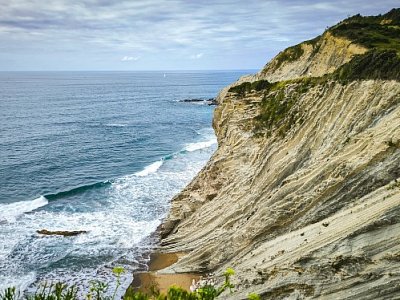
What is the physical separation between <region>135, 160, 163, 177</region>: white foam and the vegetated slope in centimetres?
1701

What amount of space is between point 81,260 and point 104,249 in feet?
7.02

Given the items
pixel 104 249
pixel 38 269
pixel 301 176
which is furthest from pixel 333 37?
pixel 38 269

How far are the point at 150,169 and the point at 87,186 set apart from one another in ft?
31.8

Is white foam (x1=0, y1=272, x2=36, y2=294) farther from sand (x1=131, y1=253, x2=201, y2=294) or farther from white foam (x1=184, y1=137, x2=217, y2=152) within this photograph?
white foam (x1=184, y1=137, x2=217, y2=152)

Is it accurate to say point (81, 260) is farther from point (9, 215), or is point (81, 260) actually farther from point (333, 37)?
point (333, 37)

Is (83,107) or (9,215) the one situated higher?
(83,107)

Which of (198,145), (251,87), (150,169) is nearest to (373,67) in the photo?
(251,87)

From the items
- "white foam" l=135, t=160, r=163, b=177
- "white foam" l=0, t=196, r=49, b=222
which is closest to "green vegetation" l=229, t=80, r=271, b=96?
"white foam" l=135, t=160, r=163, b=177

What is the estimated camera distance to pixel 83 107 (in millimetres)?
113312

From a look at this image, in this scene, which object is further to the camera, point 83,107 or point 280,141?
point 83,107

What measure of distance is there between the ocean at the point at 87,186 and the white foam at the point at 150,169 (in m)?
0.14

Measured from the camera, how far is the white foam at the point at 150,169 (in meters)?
53.4

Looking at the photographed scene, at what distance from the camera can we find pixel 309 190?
22266mm

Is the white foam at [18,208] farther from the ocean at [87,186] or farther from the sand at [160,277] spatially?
the sand at [160,277]
